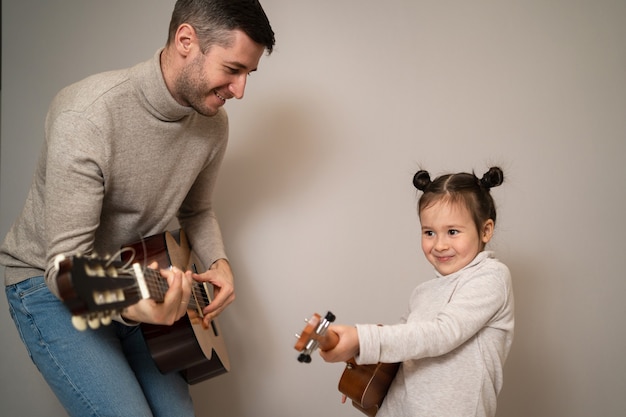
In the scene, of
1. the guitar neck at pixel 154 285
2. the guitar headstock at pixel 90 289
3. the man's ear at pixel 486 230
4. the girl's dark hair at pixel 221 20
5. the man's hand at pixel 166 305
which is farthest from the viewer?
the man's ear at pixel 486 230

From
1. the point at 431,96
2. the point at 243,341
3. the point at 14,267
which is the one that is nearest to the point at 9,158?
the point at 14,267

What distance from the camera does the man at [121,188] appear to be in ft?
4.01

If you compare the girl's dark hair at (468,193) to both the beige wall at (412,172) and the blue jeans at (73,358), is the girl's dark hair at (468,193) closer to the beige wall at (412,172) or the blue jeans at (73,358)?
the beige wall at (412,172)

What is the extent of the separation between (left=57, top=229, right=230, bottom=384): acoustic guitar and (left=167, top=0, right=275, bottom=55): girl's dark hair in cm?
56

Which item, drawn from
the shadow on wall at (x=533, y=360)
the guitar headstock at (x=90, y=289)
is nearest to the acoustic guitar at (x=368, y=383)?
the guitar headstock at (x=90, y=289)

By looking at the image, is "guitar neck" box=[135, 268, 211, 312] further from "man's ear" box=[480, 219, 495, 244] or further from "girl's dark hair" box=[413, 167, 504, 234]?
"man's ear" box=[480, 219, 495, 244]

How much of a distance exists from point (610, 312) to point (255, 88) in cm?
171

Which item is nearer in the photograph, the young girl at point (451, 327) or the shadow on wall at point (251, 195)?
the young girl at point (451, 327)

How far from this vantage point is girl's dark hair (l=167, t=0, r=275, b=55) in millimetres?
1331

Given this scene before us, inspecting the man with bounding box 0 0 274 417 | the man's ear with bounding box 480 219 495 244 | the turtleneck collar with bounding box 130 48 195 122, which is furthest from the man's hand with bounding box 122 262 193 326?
the man's ear with bounding box 480 219 495 244

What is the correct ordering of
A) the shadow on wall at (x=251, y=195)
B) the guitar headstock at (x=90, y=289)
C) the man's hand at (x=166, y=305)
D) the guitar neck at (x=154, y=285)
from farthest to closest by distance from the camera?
1. the shadow on wall at (x=251, y=195)
2. the man's hand at (x=166, y=305)
3. the guitar neck at (x=154, y=285)
4. the guitar headstock at (x=90, y=289)

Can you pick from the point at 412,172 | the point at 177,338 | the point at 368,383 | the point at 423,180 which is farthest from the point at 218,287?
the point at 412,172

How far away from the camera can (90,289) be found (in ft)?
2.74

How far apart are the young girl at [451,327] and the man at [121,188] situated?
510 millimetres
